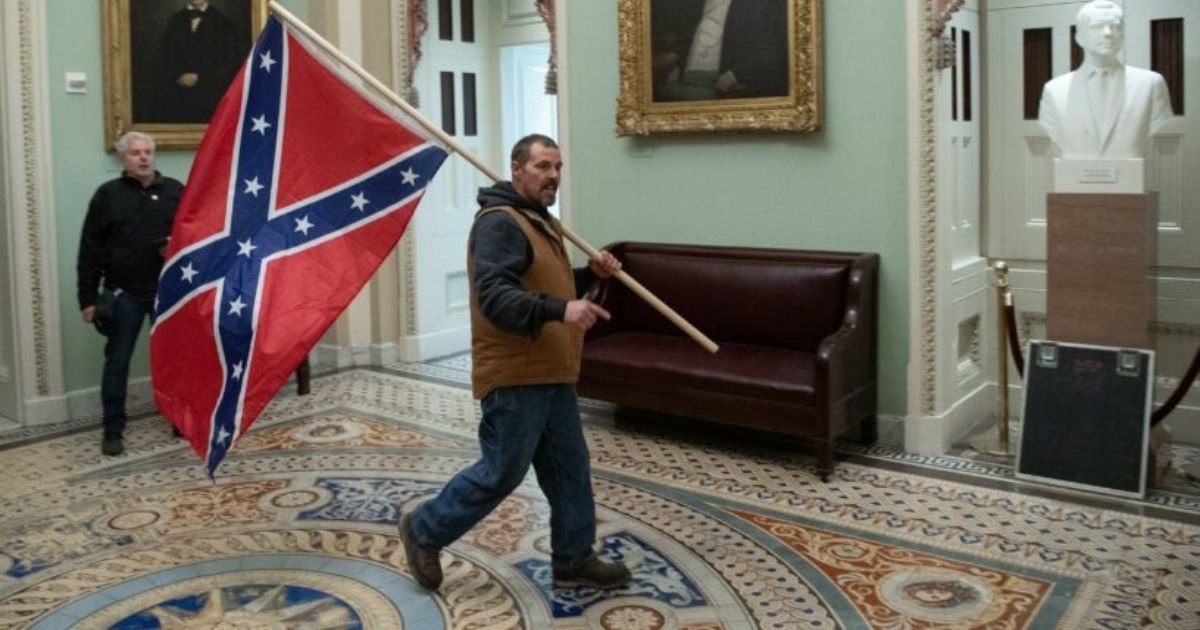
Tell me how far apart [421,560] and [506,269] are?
1.09 metres

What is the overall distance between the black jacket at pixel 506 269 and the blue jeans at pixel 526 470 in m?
0.31

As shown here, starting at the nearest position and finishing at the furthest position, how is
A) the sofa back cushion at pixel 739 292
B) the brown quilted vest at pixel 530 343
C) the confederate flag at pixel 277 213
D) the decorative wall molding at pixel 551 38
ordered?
the brown quilted vest at pixel 530 343
the confederate flag at pixel 277 213
the sofa back cushion at pixel 739 292
the decorative wall molding at pixel 551 38

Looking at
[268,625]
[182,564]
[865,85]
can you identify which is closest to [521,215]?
[268,625]

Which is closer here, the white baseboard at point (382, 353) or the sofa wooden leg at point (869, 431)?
the sofa wooden leg at point (869, 431)

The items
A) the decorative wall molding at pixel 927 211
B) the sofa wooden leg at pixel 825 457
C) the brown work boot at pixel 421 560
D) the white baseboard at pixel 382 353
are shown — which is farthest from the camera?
the white baseboard at pixel 382 353

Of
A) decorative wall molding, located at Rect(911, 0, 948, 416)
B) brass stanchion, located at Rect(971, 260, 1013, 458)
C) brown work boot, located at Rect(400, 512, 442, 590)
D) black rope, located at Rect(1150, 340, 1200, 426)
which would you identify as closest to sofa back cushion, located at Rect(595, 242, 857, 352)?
decorative wall molding, located at Rect(911, 0, 948, 416)

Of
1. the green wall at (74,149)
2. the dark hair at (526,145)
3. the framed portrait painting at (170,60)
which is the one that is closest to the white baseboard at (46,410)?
the green wall at (74,149)

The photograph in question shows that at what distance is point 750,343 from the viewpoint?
5.92 m

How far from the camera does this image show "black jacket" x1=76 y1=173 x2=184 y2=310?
5.77 meters

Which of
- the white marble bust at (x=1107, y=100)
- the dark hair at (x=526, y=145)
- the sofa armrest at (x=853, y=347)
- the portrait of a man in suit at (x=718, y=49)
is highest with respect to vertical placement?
the portrait of a man in suit at (x=718, y=49)

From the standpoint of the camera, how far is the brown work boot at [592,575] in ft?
12.5

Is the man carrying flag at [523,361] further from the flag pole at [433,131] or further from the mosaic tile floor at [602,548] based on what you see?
the mosaic tile floor at [602,548]

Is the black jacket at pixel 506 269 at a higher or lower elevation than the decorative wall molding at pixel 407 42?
lower

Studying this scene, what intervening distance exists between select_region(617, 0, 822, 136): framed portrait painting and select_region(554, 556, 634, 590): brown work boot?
9.43 feet
